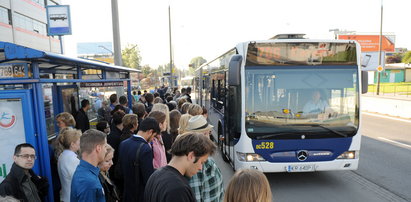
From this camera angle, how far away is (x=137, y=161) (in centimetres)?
324

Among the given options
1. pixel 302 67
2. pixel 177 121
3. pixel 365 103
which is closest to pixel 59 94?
pixel 177 121

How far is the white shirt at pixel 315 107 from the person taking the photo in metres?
5.63

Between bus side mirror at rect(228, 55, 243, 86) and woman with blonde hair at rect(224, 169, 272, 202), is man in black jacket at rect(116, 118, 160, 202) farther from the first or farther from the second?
bus side mirror at rect(228, 55, 243, 86)

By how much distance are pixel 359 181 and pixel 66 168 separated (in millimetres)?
5928

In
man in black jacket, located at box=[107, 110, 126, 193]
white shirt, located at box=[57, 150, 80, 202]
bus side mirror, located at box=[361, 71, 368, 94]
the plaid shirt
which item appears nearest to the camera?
the plaid shirt

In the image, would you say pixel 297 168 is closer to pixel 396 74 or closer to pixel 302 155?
pixel 302 155

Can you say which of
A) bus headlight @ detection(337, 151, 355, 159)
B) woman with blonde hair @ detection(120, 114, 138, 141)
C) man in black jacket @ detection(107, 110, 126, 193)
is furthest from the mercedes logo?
man in black jacket @ detection(107, 110, 126, 193)

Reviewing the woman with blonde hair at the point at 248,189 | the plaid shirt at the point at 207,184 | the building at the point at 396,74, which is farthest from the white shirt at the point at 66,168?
the building at the point at 396,74

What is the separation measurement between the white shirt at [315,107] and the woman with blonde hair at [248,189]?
13.5 ft

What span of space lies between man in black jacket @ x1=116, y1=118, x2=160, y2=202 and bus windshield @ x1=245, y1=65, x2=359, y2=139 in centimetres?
274

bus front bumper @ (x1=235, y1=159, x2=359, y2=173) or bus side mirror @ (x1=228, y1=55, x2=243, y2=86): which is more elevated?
bus side mirror @ (x1=228, y1=55, x2=243, y2=86)

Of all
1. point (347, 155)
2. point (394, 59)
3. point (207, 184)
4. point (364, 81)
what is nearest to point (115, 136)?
point (207, 184)

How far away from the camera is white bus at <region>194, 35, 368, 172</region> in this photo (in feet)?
18.4

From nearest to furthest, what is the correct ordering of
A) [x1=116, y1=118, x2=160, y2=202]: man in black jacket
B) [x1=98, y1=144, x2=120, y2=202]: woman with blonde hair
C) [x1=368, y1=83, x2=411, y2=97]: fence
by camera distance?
[x1=98, y1=144, x2=120, y2=202]: woman with blonde hair, [x1=116, y1=118, x2=160, y2=202]: man in black jacket, [x1=368, y1=83, x2=411, y2=97]: fence
